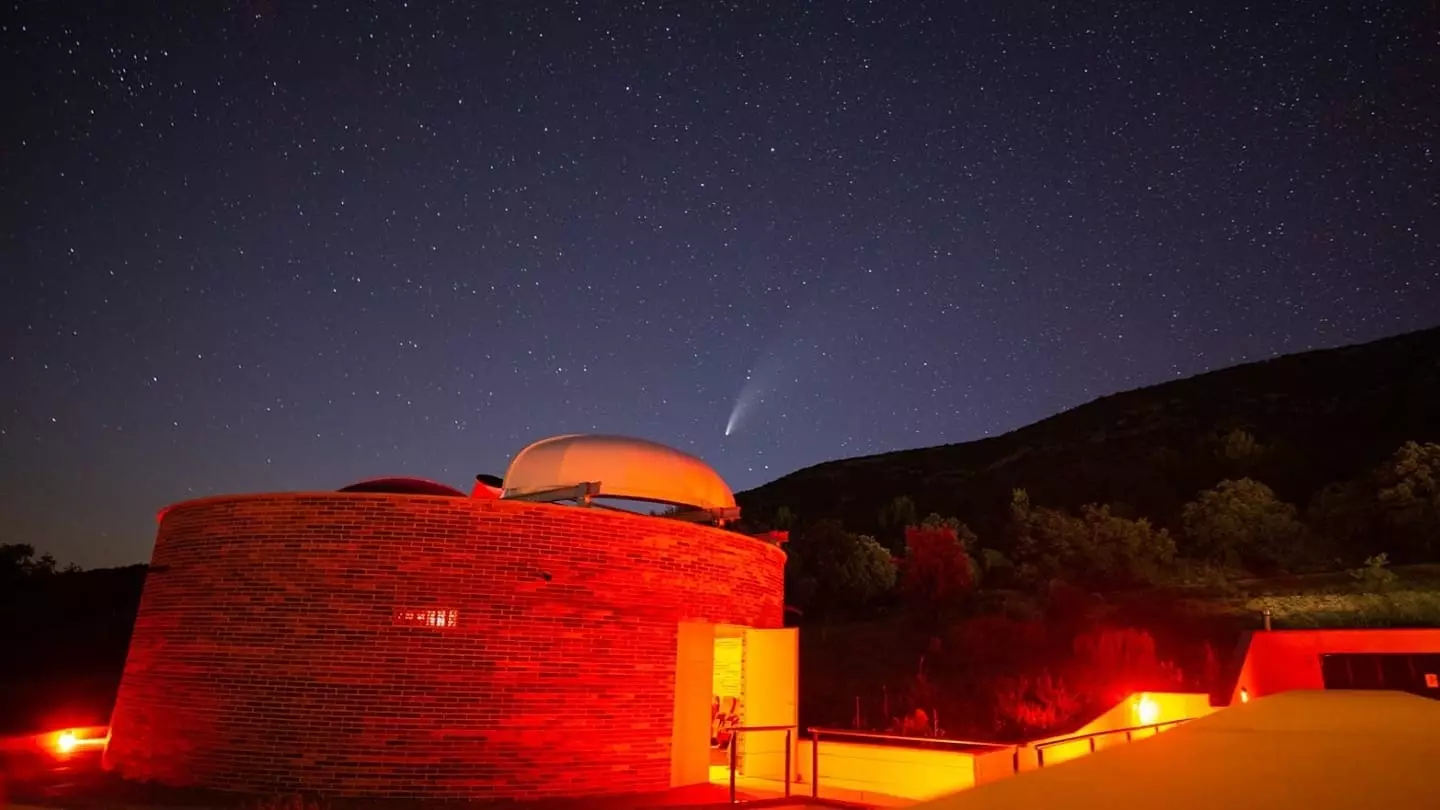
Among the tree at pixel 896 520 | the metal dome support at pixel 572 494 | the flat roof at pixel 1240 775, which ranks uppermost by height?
the tree at pixel 896 520

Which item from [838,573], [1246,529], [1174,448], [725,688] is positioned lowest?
[725,688]

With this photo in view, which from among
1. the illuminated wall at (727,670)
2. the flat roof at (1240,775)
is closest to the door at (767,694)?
the illuminated wall at (727,670)

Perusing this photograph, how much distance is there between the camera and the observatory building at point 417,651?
1043 cm

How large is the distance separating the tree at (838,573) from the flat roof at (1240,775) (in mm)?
41185

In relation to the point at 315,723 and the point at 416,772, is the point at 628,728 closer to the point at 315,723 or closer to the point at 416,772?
the point at 416,772

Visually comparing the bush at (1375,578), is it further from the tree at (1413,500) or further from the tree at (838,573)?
the tree at (838,573)

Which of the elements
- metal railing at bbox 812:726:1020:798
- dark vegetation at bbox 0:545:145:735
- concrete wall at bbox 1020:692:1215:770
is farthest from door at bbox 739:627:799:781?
dark vegetation at bbox 0:545:145:735

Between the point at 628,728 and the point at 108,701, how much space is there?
23040 millimetres

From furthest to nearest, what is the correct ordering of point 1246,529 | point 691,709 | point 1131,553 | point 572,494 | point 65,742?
1. point 1246,529
2. point 1131,553
3. point 65,742
4. point 572,494
5. point 691,709

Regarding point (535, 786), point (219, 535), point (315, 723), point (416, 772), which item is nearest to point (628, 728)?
point (535, 786)

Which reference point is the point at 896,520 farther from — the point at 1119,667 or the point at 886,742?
the point at 886,742

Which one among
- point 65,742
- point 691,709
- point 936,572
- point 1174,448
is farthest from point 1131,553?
point 65,742

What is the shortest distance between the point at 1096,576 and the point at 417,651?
Answer: 34.9 metres

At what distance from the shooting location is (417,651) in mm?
10648
